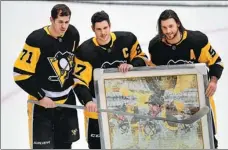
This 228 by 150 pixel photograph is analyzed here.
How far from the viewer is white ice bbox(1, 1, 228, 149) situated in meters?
2.16

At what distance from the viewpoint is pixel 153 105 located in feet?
6.85

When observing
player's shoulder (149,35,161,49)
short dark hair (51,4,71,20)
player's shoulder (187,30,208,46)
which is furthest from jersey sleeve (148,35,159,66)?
short dark hair (51,4,71,20)

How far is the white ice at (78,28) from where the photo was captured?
85.2 inches

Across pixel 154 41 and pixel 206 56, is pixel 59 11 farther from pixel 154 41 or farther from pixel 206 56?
pixel 206 56

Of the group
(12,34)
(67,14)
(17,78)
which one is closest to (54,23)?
(67,14)

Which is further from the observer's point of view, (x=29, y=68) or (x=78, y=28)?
(x=78, y=28)

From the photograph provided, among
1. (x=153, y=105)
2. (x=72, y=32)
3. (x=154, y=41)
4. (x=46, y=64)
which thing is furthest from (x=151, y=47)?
(x=46, y=64)

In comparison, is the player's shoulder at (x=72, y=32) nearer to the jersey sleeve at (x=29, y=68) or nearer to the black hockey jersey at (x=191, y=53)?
the jersey sleeve at (x=29, y=68)

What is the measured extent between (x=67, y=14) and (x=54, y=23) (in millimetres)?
68

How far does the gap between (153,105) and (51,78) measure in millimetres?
446

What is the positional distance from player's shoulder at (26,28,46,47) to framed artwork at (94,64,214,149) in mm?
275

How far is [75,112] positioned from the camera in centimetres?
219

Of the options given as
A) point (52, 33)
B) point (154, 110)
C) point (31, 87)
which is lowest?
point (154, 110)

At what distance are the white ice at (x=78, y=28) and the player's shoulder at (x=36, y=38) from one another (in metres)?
0.10
